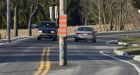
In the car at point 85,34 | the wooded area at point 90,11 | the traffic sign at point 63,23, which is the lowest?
the car at point 85,34

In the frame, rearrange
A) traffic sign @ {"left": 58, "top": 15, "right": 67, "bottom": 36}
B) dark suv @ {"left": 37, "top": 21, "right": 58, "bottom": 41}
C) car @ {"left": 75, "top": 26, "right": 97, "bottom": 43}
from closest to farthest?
1. traffic sign @ {"left": 58, "top": 15, "right": 67, "bottom": 36}
2. dark suv @ {"left": 37, "top": 21, "right": 58, "bottom": 41}
3. car @ {"left": 75, "top": 26, "right": 97, "bottom": 43}

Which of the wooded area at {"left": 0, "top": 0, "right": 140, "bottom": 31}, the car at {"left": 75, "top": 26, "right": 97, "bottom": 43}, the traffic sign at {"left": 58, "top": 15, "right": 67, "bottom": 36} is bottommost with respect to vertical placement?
the car at {"left": 75, "top": 26, "right": 97, "bottom": 43}

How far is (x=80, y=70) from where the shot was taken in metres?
20.4

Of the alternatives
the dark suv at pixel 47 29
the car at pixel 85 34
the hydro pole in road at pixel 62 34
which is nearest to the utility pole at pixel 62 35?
the hydro pole in road at pixel 62 34

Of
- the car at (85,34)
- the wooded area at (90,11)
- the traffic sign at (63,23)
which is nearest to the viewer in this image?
the traffic sign at (63,23)

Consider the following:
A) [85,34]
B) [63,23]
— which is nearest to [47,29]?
[85,34]

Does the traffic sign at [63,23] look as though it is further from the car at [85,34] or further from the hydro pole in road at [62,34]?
the car at [85,34]

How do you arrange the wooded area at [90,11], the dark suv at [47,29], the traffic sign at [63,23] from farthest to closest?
the wooded area at [90,11]
the dark suv at [47,29]
the traffic sign at [63,23]

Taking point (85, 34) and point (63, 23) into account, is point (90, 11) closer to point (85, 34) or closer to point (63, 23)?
point (85, 34)

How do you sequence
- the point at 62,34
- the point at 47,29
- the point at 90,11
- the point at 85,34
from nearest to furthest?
1. the point at 62,34
2. the point at 47,29
3. the point at 85,34
4. the point at 90,11

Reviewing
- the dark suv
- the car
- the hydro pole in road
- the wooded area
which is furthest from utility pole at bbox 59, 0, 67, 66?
the wooded area

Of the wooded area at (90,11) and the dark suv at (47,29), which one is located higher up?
the wooded area at (90,11)

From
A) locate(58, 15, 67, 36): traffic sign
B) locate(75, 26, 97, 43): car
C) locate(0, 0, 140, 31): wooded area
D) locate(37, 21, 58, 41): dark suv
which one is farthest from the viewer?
locate(0, 0, 140, 31): wooded area

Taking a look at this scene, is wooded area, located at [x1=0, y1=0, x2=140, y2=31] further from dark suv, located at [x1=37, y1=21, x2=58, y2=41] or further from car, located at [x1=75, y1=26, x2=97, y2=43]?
car, located at [x1=75, y1=26, x2=97, y2=43]
